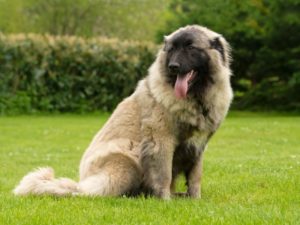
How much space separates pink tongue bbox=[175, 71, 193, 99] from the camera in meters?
6.91

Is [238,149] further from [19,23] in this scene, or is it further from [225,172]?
[19,23]

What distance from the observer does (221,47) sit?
7.27 m

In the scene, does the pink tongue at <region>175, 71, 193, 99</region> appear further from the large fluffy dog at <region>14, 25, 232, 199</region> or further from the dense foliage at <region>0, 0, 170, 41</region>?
the dense foliage at <region>0, 0, 170, 41</region>

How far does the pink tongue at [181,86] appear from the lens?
22.7 ft

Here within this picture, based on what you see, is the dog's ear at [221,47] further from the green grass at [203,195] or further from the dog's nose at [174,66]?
the green grass at [203,195]

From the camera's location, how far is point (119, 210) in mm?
5980

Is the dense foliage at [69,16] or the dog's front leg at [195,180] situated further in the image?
the dense foliage at [69,16]

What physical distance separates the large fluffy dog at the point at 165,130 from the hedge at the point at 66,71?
16.4 m

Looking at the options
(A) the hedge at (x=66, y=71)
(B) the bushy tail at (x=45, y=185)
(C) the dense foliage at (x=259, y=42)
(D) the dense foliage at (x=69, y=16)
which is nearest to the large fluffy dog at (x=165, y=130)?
(B) the bushy tail at (x=45, y=185)

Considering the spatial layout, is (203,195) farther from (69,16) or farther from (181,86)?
(69,16)

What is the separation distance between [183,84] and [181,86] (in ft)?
0.11

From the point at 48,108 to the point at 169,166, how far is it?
57.4 feet

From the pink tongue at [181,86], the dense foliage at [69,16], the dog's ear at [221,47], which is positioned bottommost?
the dense foliage at [69,16]

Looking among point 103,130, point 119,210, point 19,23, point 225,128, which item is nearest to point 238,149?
point 225,128
